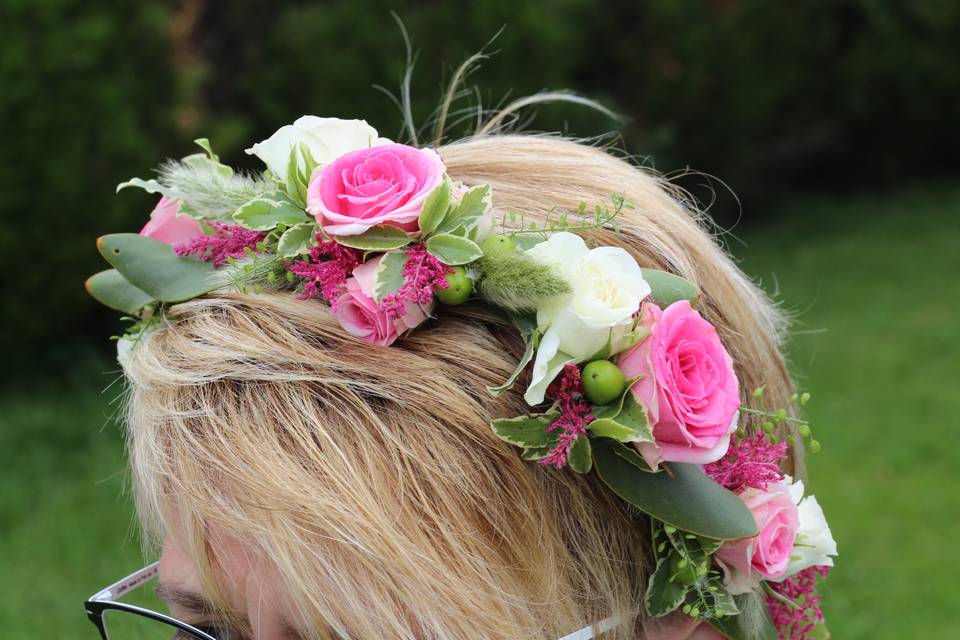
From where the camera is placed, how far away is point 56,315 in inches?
217

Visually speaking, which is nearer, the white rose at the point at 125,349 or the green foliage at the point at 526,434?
the green foliage at the point at 526,434

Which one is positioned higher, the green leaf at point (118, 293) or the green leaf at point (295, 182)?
the green leaf at point (295, 182)

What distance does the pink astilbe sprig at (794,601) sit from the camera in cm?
176

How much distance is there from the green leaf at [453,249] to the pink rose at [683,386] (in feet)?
0.78

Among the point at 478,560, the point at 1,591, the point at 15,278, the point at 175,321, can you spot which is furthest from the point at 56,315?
the point at 478,560

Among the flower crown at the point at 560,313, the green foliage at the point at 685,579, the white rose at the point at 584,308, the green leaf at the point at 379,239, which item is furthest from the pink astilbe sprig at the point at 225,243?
the green foliage at the point at 685,579

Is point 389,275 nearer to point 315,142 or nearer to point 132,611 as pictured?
point 315,142

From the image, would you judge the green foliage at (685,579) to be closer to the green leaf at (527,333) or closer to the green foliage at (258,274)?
the green leaf at (527,333)

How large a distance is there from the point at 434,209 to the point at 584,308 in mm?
246

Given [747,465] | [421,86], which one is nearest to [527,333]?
[747,465]

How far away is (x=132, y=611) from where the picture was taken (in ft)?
5.06

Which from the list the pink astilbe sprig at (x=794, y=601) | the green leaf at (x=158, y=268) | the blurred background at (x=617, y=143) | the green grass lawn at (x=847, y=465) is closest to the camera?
the green leaf at (x=158, y=268)

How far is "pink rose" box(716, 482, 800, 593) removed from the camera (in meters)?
1.51

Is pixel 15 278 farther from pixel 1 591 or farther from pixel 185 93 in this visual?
pixel 1 591
